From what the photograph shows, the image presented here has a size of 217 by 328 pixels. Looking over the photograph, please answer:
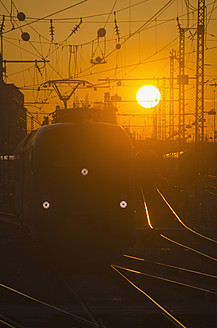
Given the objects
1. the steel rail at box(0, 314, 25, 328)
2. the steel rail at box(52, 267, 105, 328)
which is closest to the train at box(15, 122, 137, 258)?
the steel rail at box(52, 267, 105, 328)

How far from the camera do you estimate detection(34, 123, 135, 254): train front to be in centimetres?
1452

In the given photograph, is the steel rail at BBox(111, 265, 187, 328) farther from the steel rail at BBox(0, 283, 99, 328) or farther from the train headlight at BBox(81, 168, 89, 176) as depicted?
the train headlight at BBox(81, 168, 89, 176)

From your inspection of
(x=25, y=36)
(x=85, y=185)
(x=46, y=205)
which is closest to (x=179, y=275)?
(x=85, y=185)

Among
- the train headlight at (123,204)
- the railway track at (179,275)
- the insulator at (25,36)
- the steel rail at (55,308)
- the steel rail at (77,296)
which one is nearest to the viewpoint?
the steel rail at (55,308)

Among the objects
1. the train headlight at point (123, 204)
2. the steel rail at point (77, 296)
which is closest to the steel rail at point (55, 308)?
the steel rail at point (77, 296)

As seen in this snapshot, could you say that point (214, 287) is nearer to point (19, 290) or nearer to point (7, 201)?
point (19, 290)

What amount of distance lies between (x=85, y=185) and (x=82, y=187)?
10cm

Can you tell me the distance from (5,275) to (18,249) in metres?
4.07

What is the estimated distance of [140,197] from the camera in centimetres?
4300

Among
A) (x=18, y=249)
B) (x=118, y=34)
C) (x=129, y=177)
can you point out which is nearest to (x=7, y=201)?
(x=118, y=34)

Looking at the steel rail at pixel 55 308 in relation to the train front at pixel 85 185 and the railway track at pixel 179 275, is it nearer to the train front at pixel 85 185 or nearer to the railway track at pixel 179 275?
the railway track at pixel 179 275

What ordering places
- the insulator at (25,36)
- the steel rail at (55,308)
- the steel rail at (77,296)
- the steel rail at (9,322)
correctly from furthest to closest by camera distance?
the insulator at (25,36)
the steel rail at (77,296)
the steel rail at (55,308)
the steel rail at (9,322)

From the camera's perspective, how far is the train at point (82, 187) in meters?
14.5

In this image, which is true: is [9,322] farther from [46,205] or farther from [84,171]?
[84,171]
